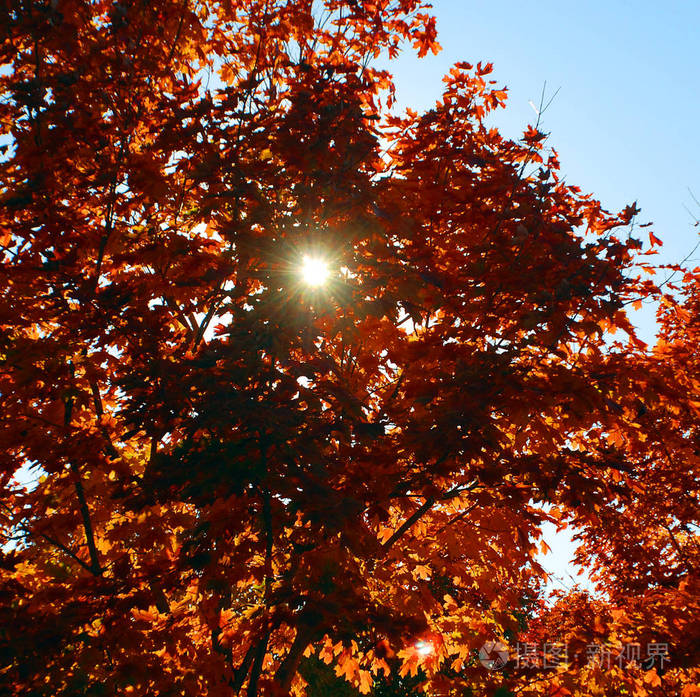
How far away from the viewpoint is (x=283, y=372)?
167 inches

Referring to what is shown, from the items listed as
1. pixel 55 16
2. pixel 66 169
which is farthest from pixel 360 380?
pixel 55 16

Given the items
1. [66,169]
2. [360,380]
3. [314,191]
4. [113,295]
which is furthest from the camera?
[360,380]

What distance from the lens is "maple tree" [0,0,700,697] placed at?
12.3 feet

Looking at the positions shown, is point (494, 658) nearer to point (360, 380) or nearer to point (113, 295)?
point (360, 380)

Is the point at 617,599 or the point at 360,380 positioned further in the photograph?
the point at 617,599

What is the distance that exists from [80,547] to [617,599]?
682 cm

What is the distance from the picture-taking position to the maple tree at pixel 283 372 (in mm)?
3748

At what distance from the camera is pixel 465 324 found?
470 cm

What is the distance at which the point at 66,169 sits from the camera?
494 centimetres

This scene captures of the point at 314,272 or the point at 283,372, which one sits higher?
the point at 314,272

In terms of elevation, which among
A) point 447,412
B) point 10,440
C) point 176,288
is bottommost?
point 447,412

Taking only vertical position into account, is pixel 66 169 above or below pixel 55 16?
below

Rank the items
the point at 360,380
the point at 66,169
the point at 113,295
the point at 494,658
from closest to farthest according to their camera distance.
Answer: the point at 113,295 → the point at 66,169 → the point at 494,658 → the point at 360,380

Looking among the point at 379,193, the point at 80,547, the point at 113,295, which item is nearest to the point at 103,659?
the point at 80,547
